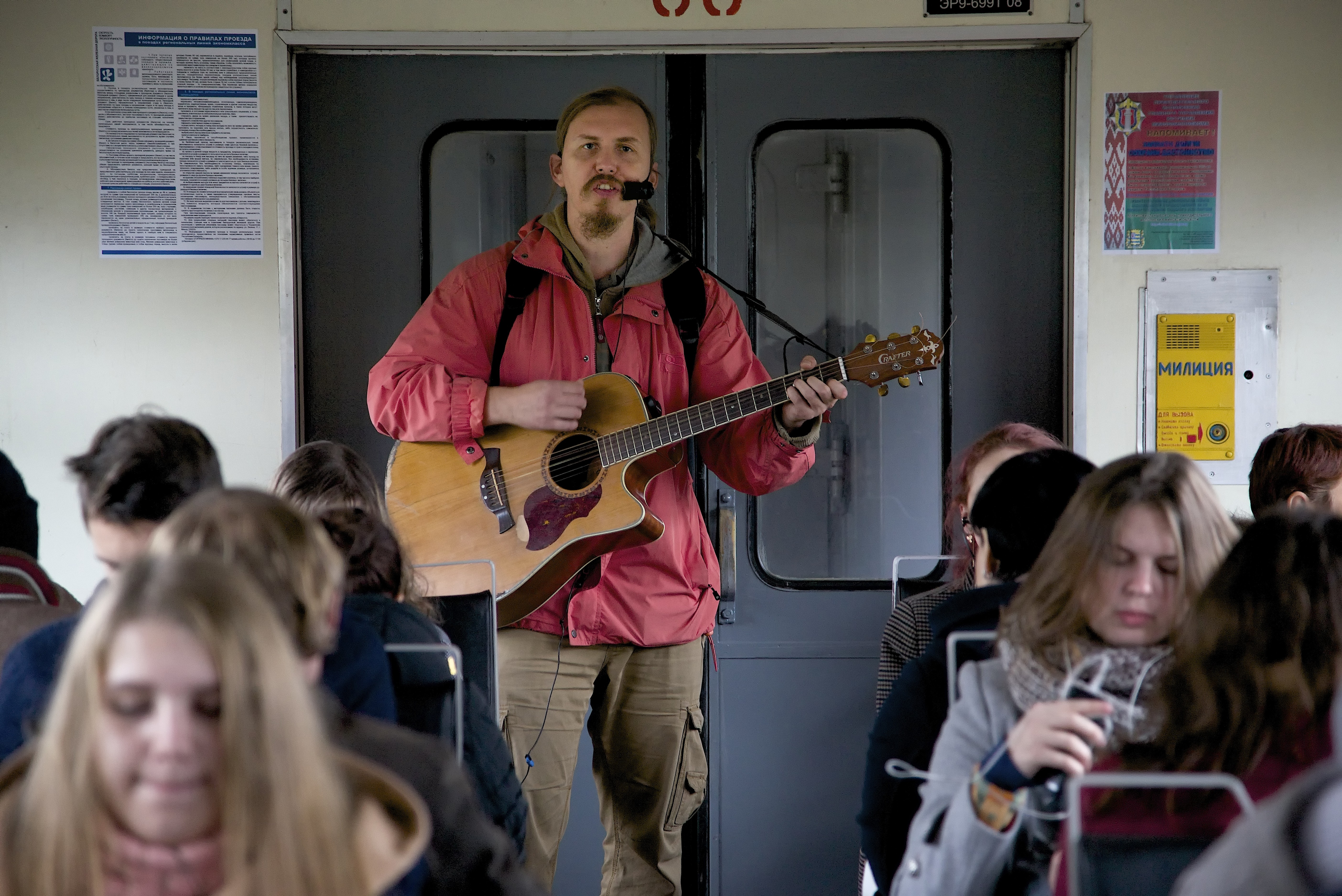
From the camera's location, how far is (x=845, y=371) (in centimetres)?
315

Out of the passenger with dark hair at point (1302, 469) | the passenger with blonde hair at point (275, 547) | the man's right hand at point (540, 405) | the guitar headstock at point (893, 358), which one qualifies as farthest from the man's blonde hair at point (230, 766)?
the passenger with dark hair at point (1302, 469)

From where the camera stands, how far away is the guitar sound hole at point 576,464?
3.13 metres

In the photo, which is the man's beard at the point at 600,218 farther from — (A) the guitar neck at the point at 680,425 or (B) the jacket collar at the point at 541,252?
(A) the guitar neck at the point at 680,425

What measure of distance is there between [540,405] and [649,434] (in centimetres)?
29

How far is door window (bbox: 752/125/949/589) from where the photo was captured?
376 centimetres

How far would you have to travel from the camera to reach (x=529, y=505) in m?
3.12

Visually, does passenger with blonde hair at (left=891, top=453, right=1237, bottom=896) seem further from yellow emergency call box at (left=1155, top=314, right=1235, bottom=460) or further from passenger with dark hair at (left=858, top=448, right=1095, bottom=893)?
yellow emergency call box at (left=1155, top=314, right=1235, bottom=460)

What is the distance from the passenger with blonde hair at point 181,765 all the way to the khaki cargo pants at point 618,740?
1.92m

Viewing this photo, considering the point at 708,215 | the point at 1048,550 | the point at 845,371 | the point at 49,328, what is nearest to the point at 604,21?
the point at 708,215

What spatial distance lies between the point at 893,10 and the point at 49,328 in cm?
271

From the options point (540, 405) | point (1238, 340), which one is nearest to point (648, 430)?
point (540, 405)

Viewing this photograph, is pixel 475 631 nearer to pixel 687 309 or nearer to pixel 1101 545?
pixel 687 309

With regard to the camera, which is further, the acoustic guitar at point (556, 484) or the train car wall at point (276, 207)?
the train car wall at point (276, 207)

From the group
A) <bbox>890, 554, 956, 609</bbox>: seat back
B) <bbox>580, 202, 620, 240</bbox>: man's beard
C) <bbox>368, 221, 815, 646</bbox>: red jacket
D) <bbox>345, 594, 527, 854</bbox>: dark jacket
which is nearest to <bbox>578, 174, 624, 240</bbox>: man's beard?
<bbox>580, 202, 620, 240</bbox>: man's beard
